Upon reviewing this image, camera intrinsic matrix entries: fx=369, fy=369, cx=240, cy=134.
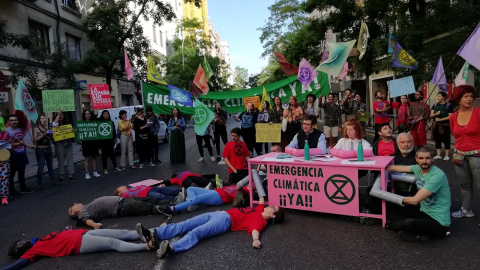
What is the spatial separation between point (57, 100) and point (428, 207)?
9481 mm

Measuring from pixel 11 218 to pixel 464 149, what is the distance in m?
7.24

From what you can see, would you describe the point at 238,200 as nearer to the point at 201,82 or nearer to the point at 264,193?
the point at 264,193

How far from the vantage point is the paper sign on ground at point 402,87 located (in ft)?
32.8

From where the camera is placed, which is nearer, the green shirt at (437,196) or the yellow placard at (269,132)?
the green shirt at (437,196)

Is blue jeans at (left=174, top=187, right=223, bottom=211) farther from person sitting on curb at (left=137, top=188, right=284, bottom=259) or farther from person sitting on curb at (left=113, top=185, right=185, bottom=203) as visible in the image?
person sitting on curb at (left=137, top=188, right=284, bottom=259)

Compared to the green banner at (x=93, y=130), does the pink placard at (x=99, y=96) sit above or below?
above

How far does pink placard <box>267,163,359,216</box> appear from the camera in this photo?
491cm

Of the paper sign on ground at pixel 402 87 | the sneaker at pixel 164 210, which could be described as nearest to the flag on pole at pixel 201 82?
the paper sign on ground at pixel 402 87

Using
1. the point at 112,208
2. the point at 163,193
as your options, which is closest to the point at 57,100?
the point at 163,193

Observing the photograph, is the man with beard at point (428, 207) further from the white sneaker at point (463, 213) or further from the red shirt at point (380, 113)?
the red shirt at point (380, 113)

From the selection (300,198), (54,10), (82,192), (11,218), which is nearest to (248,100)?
(82,192)

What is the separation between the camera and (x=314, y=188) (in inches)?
204

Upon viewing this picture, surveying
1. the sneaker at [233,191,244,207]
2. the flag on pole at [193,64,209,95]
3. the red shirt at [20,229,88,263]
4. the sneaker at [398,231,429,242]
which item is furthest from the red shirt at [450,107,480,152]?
the flag on pole at [193,64,209,95]

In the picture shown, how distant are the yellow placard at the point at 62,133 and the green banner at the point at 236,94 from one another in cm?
209
